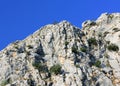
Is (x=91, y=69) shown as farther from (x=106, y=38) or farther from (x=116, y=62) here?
(x=106, y=38)

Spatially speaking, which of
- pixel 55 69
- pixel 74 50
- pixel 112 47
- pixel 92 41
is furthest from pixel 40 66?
pixel 112 47

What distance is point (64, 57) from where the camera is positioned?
114 m

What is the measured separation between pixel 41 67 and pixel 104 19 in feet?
119

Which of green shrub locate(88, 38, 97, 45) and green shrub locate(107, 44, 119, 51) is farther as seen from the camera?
green shrub locate(88, 38, 97, 45)

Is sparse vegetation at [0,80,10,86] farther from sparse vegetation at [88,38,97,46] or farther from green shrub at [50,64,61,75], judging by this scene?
sparse vegetation at [88,38,97,46]

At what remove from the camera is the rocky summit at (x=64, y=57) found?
106 meters

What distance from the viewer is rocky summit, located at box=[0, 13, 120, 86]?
10569 cm

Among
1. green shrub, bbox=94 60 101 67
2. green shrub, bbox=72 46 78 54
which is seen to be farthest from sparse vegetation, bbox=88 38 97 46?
green shrub, bbox=94 60 101 67

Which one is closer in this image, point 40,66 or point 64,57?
point 40,66

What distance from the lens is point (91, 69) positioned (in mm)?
110188

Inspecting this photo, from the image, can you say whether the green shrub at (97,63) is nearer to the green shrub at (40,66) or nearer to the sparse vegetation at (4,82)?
the green shrub at (40,66)

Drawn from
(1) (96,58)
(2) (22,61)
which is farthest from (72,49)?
(2) (22,61)

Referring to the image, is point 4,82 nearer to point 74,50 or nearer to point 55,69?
point 55,69

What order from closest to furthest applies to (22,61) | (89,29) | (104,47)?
(22,61), (104,47), (89,29)
